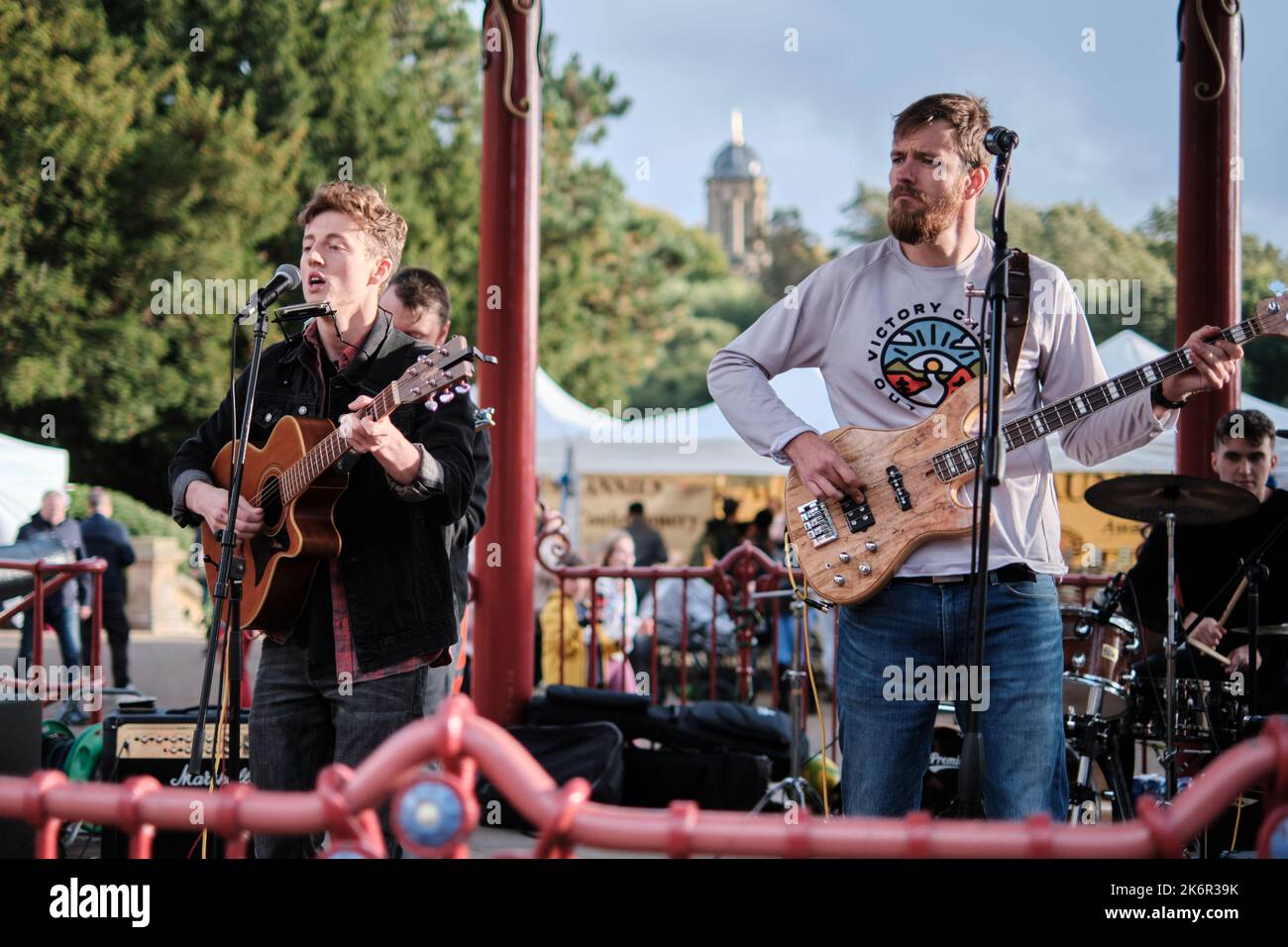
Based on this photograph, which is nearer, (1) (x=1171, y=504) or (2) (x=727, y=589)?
(1) (x=1171, y=504)

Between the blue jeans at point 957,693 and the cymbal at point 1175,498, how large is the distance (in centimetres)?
214

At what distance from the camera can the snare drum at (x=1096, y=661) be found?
226 inches

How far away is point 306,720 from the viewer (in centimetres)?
329

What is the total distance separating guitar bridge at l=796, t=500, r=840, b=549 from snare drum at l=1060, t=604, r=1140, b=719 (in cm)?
292

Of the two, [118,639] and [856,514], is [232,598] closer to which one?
[856,514]

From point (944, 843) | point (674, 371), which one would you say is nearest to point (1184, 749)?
point (944, 843)

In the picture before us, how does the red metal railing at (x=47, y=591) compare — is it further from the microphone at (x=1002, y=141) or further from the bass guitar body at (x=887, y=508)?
the microphone at (x=1002, y=141)

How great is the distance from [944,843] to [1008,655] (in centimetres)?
152

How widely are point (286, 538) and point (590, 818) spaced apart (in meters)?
1.95

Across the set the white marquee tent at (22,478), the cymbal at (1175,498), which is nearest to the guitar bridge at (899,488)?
the cymbal at (1175,498)

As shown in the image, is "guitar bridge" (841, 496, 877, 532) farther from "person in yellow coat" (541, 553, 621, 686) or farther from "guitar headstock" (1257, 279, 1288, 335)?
"person in yellow coat" (541, 553, 621, 686)

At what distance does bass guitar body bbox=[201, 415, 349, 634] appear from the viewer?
3254mm
